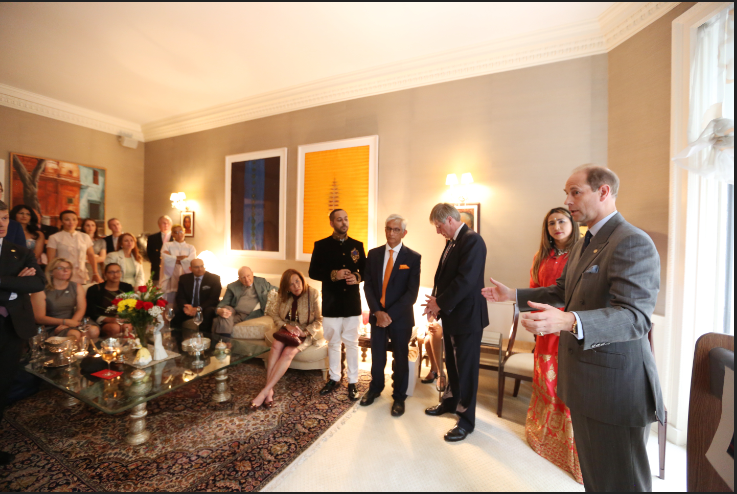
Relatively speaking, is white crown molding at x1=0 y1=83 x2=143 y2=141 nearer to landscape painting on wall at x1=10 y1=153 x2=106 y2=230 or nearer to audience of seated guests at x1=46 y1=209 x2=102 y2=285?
landscape painting on wall at x1=10 y1=153 x2=106 y2=230

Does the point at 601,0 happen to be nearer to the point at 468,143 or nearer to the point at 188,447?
the point at 468,143

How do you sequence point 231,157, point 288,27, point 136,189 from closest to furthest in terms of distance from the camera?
point 288,27, point 231,157, point 136,189

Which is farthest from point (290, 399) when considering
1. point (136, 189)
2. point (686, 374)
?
point (136, 189)

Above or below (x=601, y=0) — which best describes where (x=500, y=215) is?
below

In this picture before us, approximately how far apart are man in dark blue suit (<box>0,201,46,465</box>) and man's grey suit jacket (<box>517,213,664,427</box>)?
3654mm

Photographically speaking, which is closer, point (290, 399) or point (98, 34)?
point (290, 399)

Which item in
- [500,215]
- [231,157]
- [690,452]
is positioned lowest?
[690,452]

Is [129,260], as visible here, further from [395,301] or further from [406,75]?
[406,75]

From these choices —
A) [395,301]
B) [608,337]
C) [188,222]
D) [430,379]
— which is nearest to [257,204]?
[188,222]

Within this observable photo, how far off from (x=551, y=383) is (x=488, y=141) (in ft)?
9.32

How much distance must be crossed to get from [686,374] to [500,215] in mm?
2187

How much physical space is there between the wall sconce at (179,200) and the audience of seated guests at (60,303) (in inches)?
113

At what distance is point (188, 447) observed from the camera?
2420mm

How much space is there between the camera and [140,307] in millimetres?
2869
